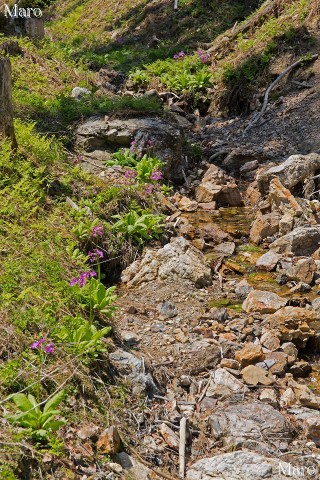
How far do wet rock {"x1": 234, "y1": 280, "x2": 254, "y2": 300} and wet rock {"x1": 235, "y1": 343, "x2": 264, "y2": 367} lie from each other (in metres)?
1.35

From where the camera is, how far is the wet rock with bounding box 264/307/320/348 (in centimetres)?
555

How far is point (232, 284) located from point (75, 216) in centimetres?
210

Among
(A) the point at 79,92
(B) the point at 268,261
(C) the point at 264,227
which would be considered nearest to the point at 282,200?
(C) the point at 264,227

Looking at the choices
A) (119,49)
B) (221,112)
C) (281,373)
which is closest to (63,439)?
(281,373)

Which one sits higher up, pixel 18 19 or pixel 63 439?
pixel 18 19

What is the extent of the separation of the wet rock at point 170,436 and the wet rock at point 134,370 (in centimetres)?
40

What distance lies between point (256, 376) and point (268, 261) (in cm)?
264

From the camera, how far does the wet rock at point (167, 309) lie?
19.7ft

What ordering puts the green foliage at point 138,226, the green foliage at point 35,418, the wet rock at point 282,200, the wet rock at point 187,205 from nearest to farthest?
the green foliage at point 35,418 < the green foliage at point 138,226 < the wet rock at point 282,200 < the wet rock at point 187,205

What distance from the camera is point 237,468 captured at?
12.3 feet

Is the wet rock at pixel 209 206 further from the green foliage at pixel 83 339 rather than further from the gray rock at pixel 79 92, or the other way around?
the green foliage at pixel 83 339

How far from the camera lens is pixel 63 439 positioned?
3.57m

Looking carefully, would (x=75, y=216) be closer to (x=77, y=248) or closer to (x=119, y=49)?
(x=77, y=248)

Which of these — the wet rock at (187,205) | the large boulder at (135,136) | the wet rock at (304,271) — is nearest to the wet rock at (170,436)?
the wet rock at (304,271)
